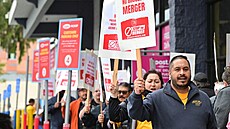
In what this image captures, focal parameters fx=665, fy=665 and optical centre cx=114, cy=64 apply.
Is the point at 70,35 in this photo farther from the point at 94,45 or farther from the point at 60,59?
the point at 94,45

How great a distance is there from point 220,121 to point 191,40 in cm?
535

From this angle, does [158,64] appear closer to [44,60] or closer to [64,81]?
[64,81]

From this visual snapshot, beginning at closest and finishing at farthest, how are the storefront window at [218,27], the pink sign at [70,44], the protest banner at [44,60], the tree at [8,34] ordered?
the pink sign at [70,44] < the storefront window at [218,27] < the protest banner at [44,60] < the tree at [8,34]

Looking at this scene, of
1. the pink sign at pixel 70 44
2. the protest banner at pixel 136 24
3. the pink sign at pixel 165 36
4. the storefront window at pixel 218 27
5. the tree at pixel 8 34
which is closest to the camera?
the protest banner at pixel 136 24

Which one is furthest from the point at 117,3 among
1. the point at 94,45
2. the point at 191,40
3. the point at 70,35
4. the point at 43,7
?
the point at 94,45

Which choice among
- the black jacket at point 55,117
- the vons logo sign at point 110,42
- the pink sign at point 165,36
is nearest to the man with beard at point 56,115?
the black jacket at point 55,117

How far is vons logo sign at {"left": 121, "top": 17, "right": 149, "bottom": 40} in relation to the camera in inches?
290

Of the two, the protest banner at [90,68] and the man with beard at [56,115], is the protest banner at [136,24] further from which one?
the man with beard at [56,115]

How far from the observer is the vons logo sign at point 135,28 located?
7359mm

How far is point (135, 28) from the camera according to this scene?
24.5 feet

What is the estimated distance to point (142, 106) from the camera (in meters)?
6.38

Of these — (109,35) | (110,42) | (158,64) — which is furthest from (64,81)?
(110,42)

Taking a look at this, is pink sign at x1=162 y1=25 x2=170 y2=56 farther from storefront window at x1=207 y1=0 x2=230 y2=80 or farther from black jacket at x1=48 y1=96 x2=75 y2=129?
black jacket at x1=48 y1=96 x2=75 y2=129

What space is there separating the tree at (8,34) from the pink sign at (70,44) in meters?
23.3
